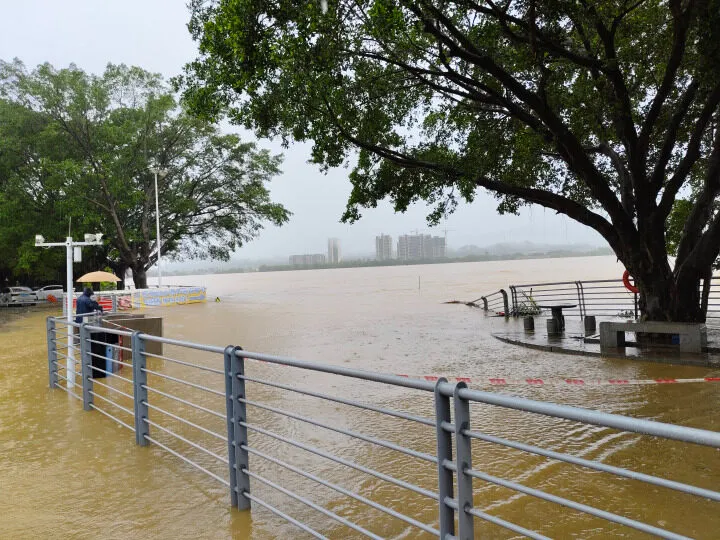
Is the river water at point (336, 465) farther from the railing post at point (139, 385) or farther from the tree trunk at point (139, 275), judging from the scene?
the tree trunk at point (139, 275)

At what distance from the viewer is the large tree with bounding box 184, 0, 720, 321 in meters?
11.0

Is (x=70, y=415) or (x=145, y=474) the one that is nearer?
(x=145, y=474)

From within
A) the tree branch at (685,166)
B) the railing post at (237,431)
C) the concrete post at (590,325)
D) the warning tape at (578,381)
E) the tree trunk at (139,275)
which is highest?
the tree branch at (685,166)

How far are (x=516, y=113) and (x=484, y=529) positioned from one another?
1074cm

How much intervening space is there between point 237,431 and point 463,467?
7.48 feet

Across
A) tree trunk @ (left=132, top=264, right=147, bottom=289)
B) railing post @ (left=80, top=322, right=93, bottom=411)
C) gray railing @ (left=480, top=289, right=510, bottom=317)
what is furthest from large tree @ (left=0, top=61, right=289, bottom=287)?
railing post @ (left=80, top=322, right=93, bottom=411)

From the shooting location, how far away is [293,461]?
612 centimetres

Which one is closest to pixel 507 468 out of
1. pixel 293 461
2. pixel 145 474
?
pixel 293 461

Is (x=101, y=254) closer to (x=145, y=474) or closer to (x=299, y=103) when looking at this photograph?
(x=299, y=103)

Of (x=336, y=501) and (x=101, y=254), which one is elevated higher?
(x=101, y=254)

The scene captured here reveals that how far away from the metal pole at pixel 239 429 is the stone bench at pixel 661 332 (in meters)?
10.8

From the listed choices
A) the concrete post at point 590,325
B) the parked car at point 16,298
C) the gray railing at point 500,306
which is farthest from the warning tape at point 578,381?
the parked car at point 16,298

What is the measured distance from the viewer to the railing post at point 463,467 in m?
2.64

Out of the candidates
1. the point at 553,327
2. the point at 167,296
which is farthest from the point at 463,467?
the point at 167,296
